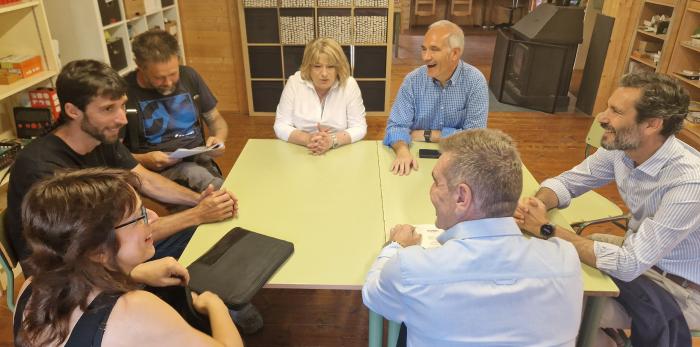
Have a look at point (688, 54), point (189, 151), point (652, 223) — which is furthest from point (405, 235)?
point (688, 54)

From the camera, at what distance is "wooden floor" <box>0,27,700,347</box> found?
2279 millimetres

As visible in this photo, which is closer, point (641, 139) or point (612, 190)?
point (641, 139)

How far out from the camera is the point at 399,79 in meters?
6.57

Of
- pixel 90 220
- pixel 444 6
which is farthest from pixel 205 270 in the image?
pixel 444 6

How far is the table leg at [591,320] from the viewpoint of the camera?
1.51 meters

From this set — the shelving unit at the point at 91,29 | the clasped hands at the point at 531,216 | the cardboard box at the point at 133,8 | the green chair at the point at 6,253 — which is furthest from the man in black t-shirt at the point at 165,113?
the clasped hands at the point at 531,216

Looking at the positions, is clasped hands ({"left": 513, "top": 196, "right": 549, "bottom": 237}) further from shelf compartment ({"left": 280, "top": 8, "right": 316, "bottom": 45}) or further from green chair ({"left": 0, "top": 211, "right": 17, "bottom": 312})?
shelf compartment ({"left": 280, "top": 8, "right": 316, "bottom": 45})

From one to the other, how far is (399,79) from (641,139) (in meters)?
5.08

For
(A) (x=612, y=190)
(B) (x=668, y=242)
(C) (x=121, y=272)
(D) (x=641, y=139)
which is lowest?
(A) (x=612, y=190)

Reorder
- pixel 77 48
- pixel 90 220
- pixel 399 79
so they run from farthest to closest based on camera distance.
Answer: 1. pixel 399 79
2. pixel 77 48
3. pixel 90 220

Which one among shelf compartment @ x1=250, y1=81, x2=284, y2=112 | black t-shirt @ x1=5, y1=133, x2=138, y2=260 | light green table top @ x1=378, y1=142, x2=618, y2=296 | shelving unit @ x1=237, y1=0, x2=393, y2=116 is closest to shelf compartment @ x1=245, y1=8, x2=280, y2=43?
shelving unit @ x1=237, y1=0, x2=393, y2=116

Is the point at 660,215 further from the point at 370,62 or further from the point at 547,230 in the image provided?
the point at 370,62

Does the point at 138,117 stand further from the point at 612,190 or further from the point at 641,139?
the point at 612,190

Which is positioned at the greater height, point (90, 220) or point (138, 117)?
point (90, 220)
